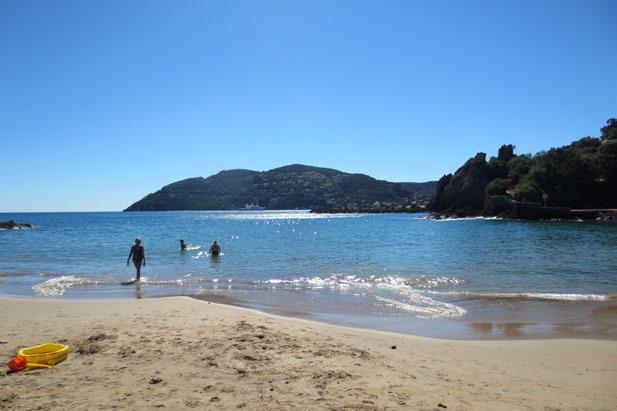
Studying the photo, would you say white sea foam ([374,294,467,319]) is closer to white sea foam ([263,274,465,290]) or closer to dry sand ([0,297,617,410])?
white sea foam ([263,274,465,290])

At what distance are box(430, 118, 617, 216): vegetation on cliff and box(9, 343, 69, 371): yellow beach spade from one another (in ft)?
286

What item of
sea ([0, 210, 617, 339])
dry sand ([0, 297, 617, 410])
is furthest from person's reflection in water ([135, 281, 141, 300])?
dry sand ([0, 297, 617, 410])

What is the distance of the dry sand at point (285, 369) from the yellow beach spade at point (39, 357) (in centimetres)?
21

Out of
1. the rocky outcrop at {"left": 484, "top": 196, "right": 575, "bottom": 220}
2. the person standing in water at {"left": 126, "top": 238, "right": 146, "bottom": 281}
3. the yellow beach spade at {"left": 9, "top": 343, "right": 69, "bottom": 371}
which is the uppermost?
the rocky outcrop at {"left": 484, "top": 196, "right": 575, "bottom": 220}

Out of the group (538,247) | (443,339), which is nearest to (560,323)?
(443,339)

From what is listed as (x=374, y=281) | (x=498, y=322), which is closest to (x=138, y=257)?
(x=374, y=281)

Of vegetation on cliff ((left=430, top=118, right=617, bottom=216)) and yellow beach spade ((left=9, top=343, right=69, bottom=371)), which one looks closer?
yellow beach spade ((left=9, top=343, right=69, bottom=371))

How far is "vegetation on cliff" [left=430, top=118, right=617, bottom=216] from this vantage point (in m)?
77.9

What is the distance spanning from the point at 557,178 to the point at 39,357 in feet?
298

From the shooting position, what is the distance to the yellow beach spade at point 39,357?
22.0 ft

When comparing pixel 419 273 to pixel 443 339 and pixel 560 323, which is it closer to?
pixel 560 323

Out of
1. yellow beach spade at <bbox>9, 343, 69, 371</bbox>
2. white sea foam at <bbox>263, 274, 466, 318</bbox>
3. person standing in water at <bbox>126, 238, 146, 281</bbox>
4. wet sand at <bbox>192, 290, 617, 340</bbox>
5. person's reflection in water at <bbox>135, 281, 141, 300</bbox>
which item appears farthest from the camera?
person standing in water at <bbox>126, 238, 146, 281</bbox>

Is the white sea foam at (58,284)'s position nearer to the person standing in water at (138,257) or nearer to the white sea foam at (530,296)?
the person standing in water at (138,257)

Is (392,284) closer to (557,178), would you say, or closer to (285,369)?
(285,369)
